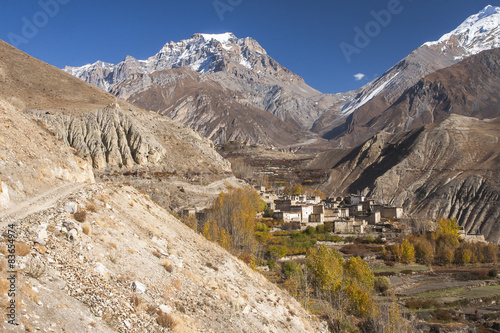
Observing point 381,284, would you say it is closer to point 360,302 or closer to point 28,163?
point 360,302

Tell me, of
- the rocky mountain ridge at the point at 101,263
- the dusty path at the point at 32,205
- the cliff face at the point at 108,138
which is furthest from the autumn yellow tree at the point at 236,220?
the dusty path at the point at 32,205

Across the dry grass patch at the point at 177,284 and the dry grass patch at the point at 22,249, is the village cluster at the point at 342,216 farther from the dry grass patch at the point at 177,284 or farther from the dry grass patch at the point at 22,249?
the dry grass patch at the point at 22,249

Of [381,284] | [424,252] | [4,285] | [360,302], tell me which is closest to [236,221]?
[381,284]

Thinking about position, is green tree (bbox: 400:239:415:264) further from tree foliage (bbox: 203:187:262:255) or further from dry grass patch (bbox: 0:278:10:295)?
dry grass patch (bbox: 0:278:10:295)

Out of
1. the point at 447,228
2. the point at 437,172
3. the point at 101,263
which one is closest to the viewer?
the point at 101,263

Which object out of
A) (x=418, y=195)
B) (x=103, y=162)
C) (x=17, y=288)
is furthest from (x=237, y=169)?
(x=17, y=288)

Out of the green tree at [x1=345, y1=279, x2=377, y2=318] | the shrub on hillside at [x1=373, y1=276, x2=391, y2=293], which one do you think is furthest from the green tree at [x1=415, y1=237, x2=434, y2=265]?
the green tree at [x1=345, y1=279, x2=377, y2=318]
